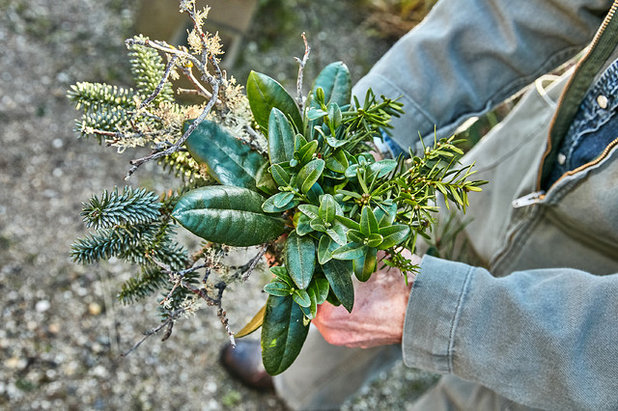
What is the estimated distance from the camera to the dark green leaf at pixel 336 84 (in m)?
1.03

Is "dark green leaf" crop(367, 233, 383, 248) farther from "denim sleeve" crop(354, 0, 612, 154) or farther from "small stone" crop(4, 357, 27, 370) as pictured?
"small stone" crop(4, 357, 27, 370)

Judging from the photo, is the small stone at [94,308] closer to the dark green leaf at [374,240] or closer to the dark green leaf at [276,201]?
the dark green leaf at [276,201]

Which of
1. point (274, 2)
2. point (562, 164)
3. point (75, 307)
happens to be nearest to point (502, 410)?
point (562, 164)

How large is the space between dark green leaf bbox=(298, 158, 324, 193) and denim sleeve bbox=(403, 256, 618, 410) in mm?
357

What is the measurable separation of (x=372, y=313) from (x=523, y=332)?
0.28 m

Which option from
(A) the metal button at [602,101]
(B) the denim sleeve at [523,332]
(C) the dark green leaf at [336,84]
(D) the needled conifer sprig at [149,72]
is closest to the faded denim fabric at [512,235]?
(B) the denim sleeve at [523,332]

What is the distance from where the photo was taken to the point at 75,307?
2100 millimetres

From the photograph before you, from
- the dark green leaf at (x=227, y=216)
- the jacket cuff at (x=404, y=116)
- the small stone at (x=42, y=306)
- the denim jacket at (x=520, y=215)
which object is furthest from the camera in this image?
the small stone at (x=42, y=306)

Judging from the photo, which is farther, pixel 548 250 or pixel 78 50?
pixel 78 50

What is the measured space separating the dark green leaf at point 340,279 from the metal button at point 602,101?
26.0 inches

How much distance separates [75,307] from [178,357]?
44 centimetres

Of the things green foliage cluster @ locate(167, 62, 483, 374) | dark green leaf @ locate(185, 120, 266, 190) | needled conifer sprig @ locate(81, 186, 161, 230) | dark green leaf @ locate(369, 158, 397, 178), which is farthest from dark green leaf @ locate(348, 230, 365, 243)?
needled conifer sprig @ locate(81, 186, 161, 230)

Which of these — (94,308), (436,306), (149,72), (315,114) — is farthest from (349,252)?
(94,308)

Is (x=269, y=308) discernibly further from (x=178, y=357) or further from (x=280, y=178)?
(x=178, y=357)
